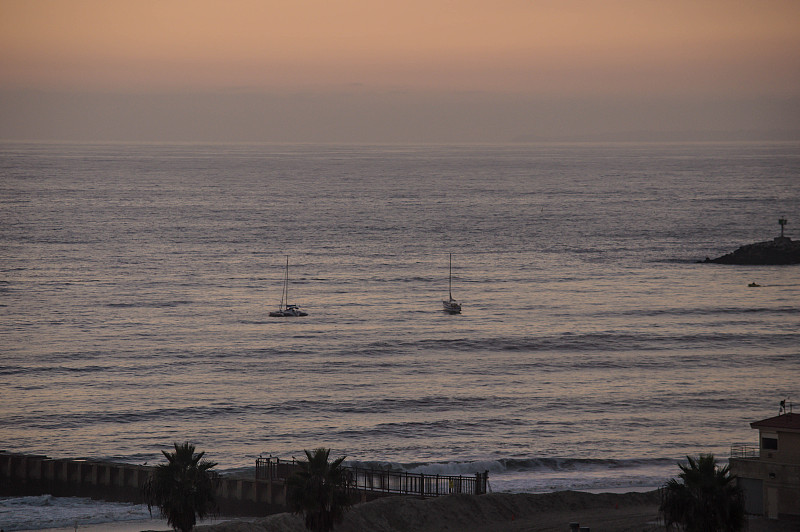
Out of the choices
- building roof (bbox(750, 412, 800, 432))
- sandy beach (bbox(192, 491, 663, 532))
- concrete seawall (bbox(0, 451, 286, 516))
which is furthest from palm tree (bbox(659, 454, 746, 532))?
concrete seawall (bbox(0, 451, 286, 516))

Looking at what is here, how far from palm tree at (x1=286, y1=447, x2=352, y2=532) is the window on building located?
15.5 metres

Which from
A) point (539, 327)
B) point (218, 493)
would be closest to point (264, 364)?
point (539, 327)

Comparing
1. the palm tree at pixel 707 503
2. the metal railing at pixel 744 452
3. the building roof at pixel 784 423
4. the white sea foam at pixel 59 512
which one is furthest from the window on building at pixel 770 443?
the white sea foam at pixel 59 512

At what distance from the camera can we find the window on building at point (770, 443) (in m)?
37.3

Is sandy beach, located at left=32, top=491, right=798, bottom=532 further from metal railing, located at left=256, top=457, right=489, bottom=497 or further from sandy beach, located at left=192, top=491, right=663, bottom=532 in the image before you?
metal railing, located at left=256, top=457, right=489, bottom=497

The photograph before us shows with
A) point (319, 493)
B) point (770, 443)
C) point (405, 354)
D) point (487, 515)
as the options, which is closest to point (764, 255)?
point (405, 354)

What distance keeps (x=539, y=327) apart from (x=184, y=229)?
94.2 m

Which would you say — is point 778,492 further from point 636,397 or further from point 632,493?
point 636,397

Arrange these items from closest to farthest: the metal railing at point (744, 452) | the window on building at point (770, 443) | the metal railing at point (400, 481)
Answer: the window on building at point (770, 443)
the metal railing at point (400, 481)
the metal railing at point (744, 452)

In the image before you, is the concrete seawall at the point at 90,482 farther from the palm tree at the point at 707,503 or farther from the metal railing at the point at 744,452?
the metal railing at the point at 744,452

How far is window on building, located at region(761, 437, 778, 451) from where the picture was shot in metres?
37.3

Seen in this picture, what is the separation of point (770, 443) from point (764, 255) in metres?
96.9

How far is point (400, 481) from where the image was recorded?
4431 cm

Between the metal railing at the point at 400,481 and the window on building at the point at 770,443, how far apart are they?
1085 centimetres
